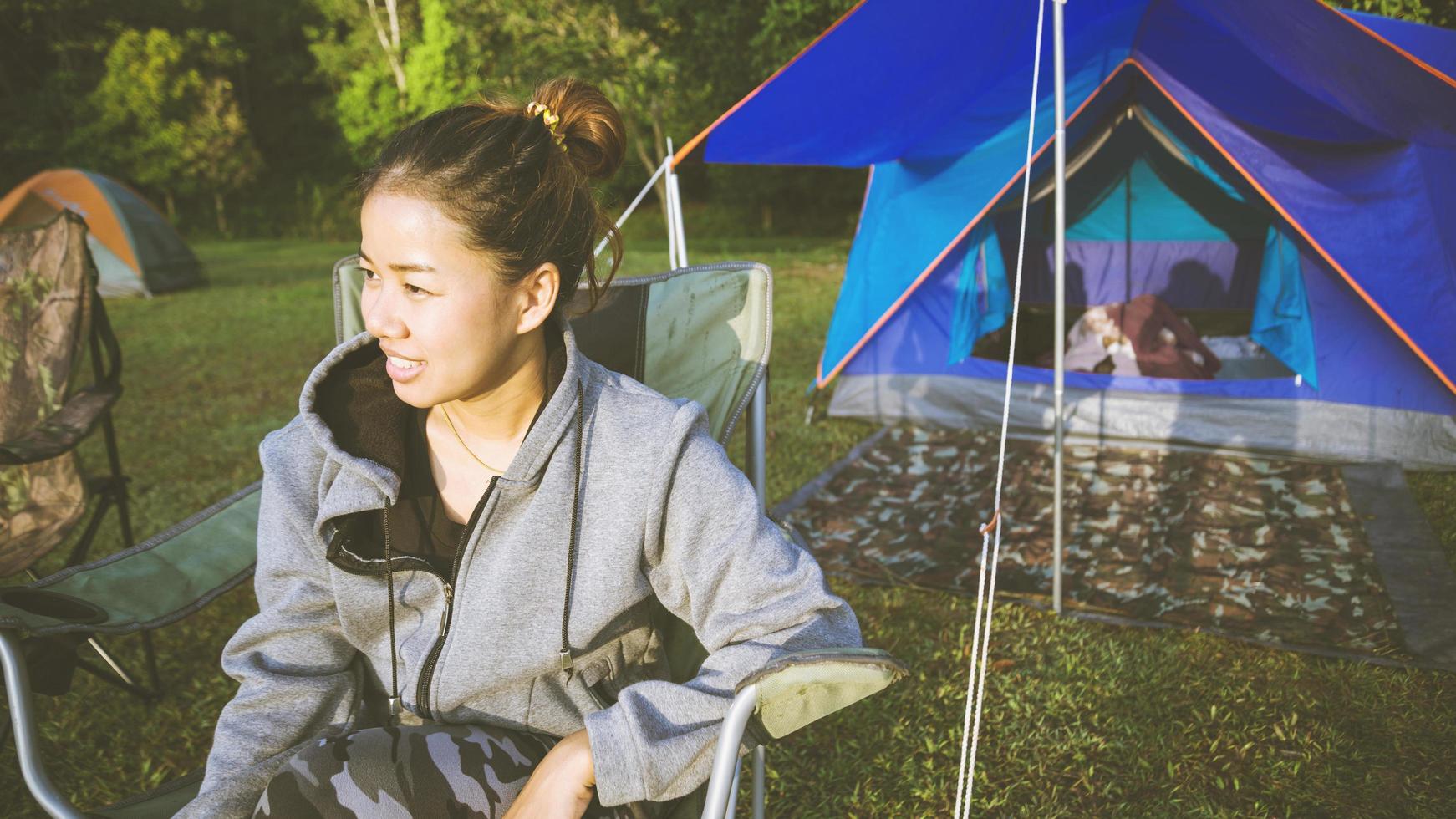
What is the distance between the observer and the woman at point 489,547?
1.09m

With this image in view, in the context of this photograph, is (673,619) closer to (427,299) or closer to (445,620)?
(445,620)

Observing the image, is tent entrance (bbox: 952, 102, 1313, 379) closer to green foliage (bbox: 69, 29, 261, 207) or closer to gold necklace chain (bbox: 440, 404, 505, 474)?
gold necklace chain (bbox: 440, 404, 505, 474)

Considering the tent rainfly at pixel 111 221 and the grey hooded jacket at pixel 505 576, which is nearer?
the grey hooded jacket at pixel 505 576

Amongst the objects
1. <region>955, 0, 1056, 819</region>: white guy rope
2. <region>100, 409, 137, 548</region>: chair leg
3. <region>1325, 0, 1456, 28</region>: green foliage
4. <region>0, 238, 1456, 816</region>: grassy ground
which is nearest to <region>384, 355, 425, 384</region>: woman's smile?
<region>955, 0, 1056, 819</region>: white guy rope

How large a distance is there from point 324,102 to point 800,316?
1966 centimetres

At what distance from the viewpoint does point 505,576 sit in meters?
1.19

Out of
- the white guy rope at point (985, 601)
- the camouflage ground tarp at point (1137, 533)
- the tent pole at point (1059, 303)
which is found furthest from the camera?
the camouflage ground tarp at point (1137, 533)

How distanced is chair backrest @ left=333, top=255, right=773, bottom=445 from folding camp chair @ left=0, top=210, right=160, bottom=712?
795 mm

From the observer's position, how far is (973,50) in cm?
305

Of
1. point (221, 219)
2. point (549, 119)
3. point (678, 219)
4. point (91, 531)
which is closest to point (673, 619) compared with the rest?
point (549, 119)

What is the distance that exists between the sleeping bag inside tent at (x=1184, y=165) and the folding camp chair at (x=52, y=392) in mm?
1774

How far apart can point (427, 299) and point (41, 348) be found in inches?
70.3

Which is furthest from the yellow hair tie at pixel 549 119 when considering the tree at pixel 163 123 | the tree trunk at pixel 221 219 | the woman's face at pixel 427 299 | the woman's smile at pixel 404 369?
the tree at pixel 163 123

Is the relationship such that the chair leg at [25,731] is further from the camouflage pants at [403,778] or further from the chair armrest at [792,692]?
the chair armrest at [792,692]
